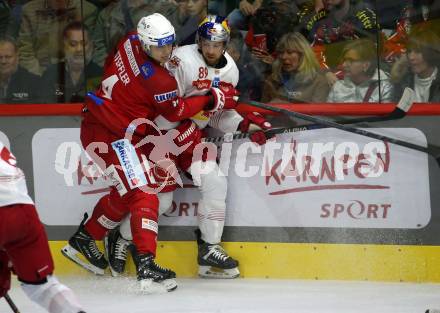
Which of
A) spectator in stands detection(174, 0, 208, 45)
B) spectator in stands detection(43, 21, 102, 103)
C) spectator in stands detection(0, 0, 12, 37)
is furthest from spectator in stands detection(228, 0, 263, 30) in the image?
spectator in stands detection(0, 0, 12, 37)

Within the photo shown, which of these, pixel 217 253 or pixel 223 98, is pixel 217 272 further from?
pixel 223 98

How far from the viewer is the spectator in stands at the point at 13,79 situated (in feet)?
18.5

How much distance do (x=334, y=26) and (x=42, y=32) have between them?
1.60 m

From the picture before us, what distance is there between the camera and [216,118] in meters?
5.46

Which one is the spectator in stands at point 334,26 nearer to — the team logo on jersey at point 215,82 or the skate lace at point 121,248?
the team logo on jersey at point 215,82

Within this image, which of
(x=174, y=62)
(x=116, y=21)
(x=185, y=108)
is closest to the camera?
(x=185, y=108)

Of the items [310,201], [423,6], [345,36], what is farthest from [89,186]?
[423,6]

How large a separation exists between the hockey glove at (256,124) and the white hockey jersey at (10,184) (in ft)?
5.86

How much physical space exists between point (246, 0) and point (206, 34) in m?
0.39

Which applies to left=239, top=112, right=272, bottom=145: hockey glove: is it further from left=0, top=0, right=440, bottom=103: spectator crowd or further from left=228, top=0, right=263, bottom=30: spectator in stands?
left=228, top=0, right=263, bottom=30: spectator in stands

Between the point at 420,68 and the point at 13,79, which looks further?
the point at 13,79

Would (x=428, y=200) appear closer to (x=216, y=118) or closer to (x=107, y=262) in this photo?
(x=216, y=118)

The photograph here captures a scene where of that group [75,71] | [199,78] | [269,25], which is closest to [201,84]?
[199,78]

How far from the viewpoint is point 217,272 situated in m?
5.46
